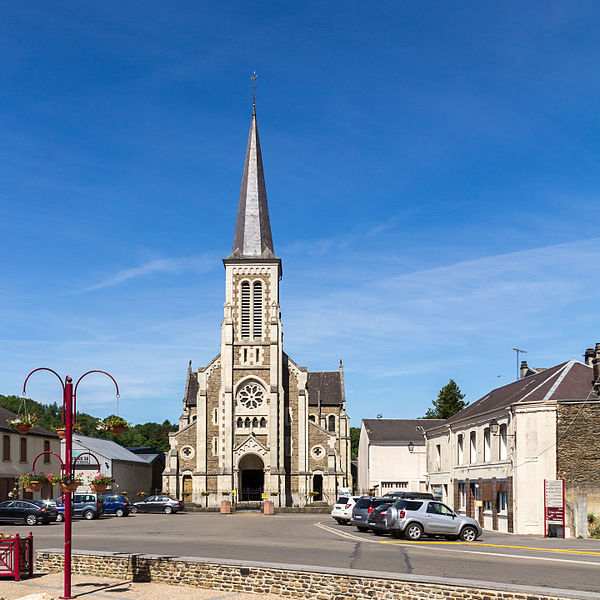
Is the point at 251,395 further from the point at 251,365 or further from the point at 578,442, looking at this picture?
the point at 578,442

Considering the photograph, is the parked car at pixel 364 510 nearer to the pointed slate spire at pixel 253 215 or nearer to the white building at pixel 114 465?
the white building at pixel 114 465

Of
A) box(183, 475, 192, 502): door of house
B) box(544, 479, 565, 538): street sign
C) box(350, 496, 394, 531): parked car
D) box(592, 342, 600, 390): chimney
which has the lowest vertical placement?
box(183, 475, 192, 502): door of house

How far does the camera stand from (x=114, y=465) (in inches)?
2606

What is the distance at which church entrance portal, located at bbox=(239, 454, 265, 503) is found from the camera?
2534 inches

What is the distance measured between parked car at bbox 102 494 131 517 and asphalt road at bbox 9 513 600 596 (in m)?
18.3

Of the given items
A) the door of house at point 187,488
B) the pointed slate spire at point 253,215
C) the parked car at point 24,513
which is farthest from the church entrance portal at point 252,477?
the parked car at point 24,513

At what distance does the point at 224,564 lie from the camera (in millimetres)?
16125

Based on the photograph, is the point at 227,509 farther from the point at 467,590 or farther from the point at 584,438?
the point at 467,590

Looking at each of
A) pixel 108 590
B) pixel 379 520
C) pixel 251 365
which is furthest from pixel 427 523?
pixel 251 365

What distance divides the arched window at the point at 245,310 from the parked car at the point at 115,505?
21204mm

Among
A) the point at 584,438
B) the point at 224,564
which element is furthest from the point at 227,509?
the point at 224,564

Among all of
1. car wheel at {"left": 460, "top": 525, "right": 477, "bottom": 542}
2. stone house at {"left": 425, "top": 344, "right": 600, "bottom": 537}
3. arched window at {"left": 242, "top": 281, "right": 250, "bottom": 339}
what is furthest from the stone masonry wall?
arched window at {"left": 242, "top": 281, "right": 250, "bottom": 339}

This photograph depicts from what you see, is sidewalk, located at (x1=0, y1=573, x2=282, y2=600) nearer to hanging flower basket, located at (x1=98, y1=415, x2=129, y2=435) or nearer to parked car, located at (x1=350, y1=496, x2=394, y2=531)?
hanging flower basket, located at (x1=98, y1=415, x2=129, y2=435)

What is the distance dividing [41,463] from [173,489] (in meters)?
13.2
